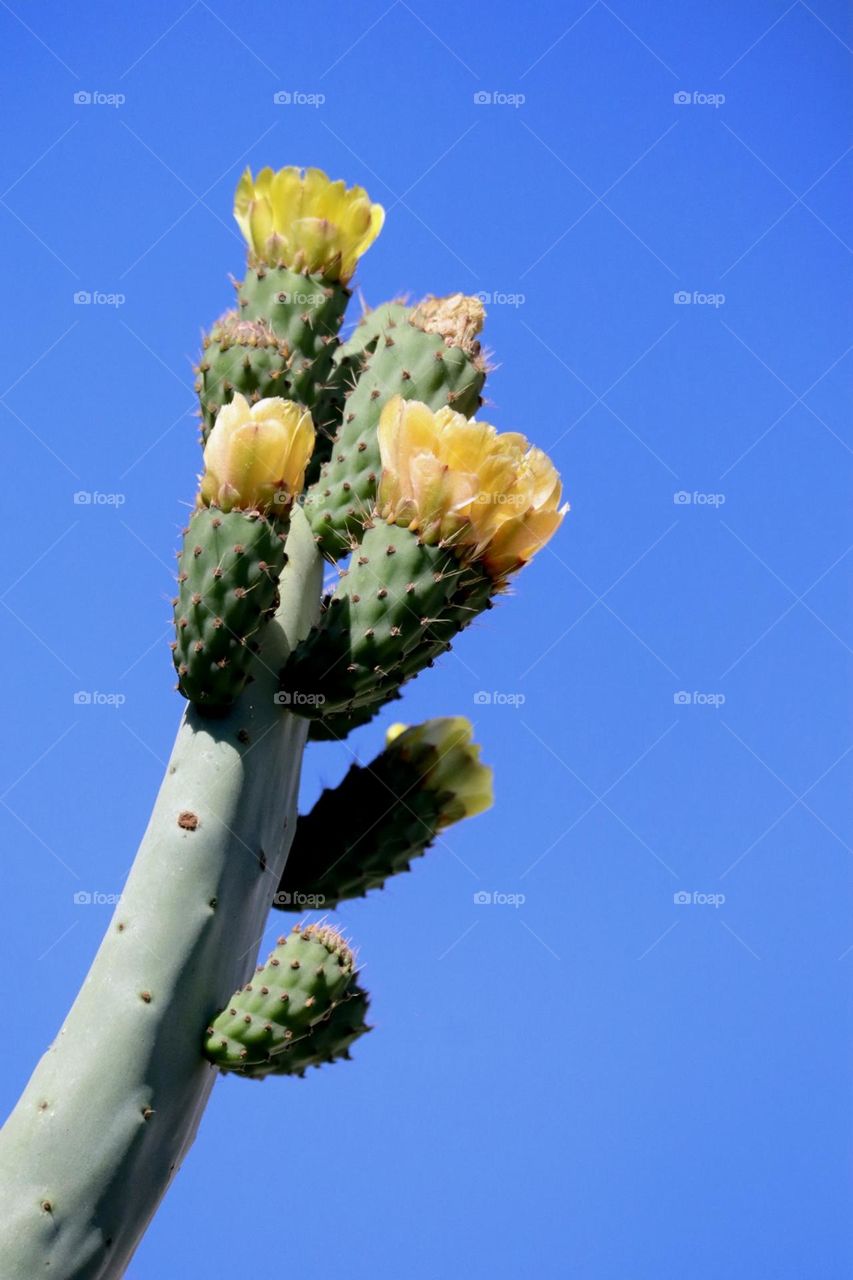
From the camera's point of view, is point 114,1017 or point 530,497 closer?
point 114,1017

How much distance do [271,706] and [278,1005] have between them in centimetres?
56

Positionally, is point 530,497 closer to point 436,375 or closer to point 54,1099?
point 436,375

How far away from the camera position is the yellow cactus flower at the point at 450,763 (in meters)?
3.20

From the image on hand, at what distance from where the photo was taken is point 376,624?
2.72 m

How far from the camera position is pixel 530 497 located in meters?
2.86

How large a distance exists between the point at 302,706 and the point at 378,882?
486mm

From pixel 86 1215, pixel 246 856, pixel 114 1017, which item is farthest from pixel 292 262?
pixel 86 1215

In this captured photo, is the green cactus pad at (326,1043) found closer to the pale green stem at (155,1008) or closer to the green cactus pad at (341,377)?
the pale green stem at (155,1008)

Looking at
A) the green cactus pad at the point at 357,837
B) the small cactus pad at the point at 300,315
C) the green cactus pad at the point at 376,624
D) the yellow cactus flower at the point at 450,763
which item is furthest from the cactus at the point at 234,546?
the yellow cactus flower at the point at 450,763

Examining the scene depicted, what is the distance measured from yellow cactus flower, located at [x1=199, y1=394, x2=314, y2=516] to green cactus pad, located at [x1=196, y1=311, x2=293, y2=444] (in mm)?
181

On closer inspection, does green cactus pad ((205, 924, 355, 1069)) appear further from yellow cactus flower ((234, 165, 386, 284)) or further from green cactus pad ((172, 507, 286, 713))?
yellow cactus flower ((234, 165, 386, 284))

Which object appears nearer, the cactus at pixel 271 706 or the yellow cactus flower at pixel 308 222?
the cactus at pixel 271 706

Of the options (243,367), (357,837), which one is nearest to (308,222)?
(243,367)

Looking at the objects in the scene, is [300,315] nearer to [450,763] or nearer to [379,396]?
[379,396]
